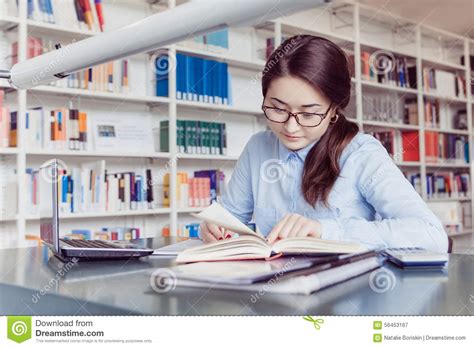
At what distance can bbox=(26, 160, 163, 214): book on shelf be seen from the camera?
8.45 ft

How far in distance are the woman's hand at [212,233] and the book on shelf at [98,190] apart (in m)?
1.50

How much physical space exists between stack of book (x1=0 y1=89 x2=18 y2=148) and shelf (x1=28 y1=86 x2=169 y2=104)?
15 centimetres

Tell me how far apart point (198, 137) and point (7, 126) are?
1.04 meters

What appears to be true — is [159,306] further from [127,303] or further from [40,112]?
[40,112]

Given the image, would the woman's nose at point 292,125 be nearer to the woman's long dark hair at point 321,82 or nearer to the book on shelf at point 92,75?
the woman's long dark hair at point 321,82

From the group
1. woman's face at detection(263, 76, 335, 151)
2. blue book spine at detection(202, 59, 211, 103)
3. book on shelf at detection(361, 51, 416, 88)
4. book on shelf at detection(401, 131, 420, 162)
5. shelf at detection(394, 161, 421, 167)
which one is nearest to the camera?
woman's face at detection(263, 76, 335, 151)

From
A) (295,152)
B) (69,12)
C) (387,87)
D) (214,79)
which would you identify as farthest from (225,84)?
(295,152)

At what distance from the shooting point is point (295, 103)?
125 cm

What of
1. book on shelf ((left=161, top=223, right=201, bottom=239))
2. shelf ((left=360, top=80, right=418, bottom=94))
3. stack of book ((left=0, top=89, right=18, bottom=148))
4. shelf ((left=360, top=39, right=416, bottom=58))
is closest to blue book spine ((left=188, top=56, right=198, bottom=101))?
book on shelf ((left=161, top=223, right=201, bottom=239))

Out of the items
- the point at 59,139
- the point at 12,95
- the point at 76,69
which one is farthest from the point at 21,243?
the point at 76,69

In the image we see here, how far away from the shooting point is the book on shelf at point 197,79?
3.03 meters

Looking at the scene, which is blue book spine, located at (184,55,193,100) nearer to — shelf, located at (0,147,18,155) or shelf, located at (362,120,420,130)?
shelf, located at (0,147,18,155)

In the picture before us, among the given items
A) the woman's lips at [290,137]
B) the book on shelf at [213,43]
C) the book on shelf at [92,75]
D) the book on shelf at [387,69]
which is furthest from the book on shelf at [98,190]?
the book on shelf at [387,69]
